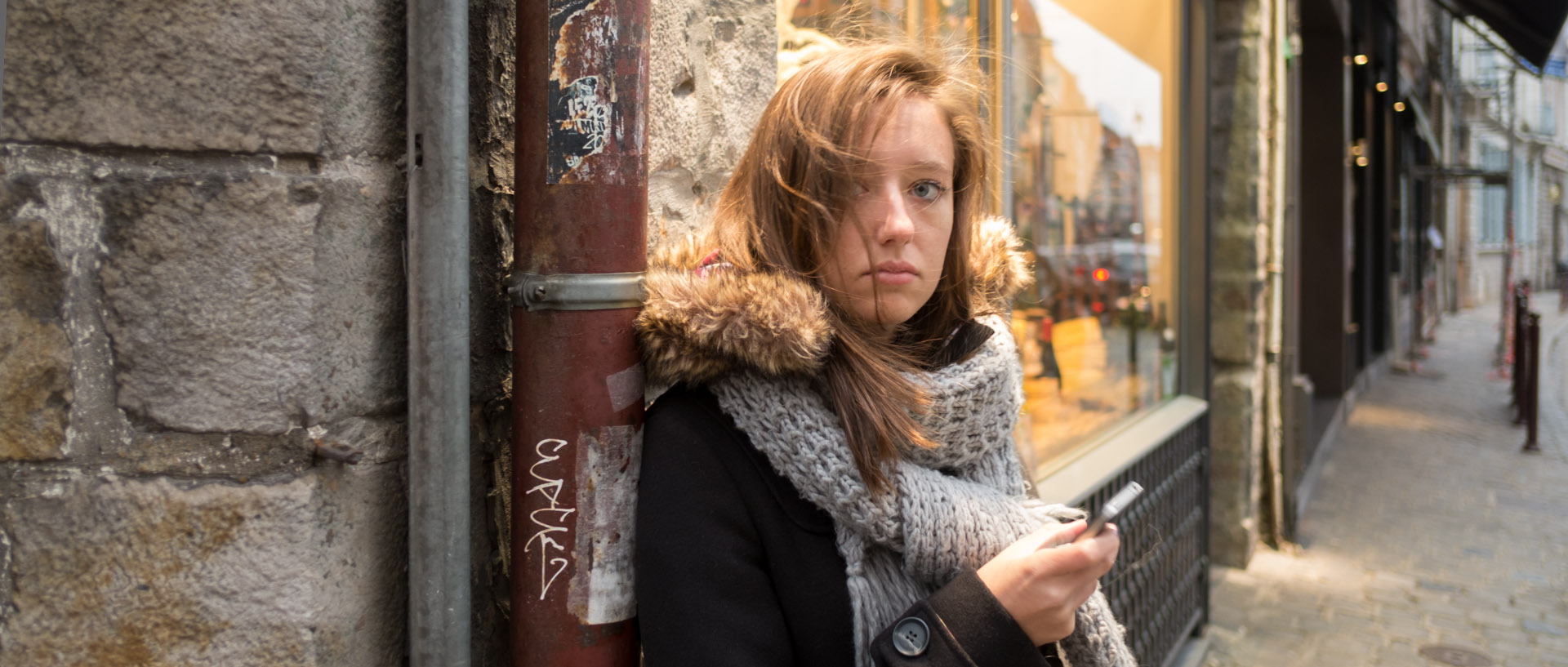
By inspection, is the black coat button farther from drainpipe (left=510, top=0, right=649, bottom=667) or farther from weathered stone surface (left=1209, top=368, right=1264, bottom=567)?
weathered stone surface (left=1209, top=368, right=1264, bottom=567)

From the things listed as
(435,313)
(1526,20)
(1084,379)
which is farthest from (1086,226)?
(1526,20)

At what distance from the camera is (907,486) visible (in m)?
1.28

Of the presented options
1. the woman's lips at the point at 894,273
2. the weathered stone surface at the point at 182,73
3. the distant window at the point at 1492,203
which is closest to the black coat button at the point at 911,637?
the woman's lips at the point at 894,273

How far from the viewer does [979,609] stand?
1.21 m

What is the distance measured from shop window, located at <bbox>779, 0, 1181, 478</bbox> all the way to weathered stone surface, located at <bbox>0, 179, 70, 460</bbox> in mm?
1959

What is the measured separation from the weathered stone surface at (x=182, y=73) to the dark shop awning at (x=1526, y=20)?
10.7m

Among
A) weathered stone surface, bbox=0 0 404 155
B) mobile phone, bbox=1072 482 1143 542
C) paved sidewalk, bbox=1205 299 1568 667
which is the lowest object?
paved sidewalk, bbox=1205 299 1568 667

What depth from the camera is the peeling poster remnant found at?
120 centimetres

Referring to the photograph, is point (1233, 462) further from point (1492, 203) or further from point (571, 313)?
point (1492, 203)

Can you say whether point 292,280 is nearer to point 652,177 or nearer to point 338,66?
point 338,66

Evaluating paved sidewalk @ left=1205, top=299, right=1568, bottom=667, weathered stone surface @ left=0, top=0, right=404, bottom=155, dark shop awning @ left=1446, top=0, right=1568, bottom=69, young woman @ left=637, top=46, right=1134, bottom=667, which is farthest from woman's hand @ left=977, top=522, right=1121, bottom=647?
dark shop awning @ left=1446, top=0, right=1568, bottom=69

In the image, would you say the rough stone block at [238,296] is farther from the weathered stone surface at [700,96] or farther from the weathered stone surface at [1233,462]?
the weathered stone surface at [1233,462]

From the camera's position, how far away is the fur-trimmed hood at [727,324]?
1.20 meters

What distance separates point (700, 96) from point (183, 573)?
40.8 inches
